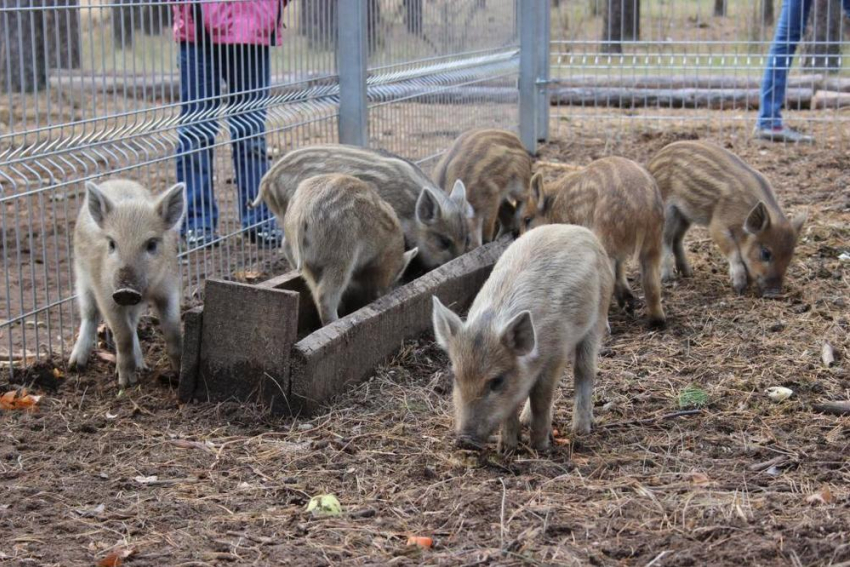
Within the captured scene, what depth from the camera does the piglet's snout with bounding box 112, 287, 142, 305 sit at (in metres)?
5.17

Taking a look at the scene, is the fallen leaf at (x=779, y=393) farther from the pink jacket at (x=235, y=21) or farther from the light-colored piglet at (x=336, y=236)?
the pink jacket at (x=235, y=21)

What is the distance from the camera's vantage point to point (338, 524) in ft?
13.2

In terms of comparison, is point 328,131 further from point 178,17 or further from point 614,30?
point 614,30

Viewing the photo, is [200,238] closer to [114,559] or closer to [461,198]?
[461,198]

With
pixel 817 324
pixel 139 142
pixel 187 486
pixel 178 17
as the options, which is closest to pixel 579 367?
pixel 187 486

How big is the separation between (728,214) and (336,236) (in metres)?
2.84

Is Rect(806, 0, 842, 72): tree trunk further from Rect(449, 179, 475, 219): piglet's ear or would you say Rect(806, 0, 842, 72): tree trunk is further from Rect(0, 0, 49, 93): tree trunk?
Rect(0, 0, 49, 93): tree trunk

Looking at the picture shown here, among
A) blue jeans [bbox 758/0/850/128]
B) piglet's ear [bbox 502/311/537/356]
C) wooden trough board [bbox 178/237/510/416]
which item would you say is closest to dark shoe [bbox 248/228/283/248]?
wooden trough board [bbox 178/237/510/416]

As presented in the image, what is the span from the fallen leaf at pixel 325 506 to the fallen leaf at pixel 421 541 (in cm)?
38

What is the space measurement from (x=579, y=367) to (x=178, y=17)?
316cm

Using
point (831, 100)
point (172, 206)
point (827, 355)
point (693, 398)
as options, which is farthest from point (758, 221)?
point (831, 100)

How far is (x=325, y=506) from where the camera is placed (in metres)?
4.17

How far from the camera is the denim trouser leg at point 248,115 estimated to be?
23.0 feet

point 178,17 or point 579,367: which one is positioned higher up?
point 178,17
